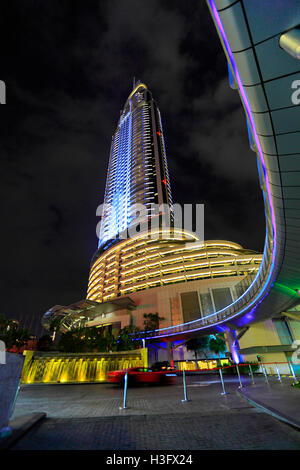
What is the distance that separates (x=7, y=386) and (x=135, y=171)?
118455 mm

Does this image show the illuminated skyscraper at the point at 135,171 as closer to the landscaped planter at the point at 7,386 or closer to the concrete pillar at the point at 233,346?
the concrete pillar at the point at 233,346

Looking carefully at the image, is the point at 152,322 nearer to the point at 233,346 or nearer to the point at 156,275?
the point at 156,275

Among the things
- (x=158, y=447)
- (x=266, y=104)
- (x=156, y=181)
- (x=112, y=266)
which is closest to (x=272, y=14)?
(x=266, y=104)

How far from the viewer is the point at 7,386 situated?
12.4 ft

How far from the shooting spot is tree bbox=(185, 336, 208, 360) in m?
48.9

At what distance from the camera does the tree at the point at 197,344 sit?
4891 cm

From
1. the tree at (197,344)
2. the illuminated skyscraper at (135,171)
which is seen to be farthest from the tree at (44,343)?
the illuminated skyscraper at (135,171)

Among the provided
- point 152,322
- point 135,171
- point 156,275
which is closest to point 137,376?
point 152,322

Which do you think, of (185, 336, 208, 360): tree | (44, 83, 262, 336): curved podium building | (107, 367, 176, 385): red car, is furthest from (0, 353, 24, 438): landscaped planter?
(185, 336, 208, 360): tree

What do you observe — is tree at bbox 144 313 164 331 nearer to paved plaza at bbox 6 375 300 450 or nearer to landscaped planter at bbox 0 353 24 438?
paved plaza at bbox 6 375 300 450

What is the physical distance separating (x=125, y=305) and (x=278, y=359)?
122 feet

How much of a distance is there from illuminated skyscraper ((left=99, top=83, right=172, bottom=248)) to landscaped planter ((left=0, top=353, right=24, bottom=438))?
91.1 metres

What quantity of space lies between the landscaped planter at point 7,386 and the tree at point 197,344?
2061 inches
